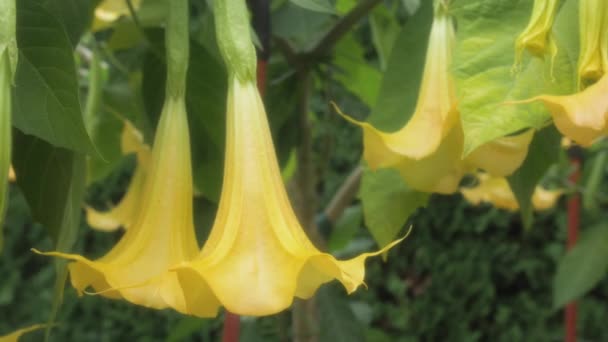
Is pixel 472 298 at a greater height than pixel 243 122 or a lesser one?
lesser

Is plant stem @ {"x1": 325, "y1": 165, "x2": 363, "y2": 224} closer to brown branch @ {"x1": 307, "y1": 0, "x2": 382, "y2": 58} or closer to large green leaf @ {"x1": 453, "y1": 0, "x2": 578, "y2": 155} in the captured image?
brown branch @ {"x1": 307, "y1": 0, "x2": 382, "y2": 58}

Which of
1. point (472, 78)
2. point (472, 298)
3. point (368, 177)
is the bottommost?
point (472, 298)

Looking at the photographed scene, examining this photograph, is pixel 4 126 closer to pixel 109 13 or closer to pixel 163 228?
pixel 163 228

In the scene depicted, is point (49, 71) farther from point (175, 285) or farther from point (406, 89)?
point (406, 89)

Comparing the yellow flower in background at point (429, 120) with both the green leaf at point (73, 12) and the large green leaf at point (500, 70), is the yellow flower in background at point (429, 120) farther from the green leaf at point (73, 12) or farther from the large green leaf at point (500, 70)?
the green leaf at point (73, 12)

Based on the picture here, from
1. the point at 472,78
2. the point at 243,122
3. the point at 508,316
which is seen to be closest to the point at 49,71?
the point at 243,122

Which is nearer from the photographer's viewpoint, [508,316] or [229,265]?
[229,265]

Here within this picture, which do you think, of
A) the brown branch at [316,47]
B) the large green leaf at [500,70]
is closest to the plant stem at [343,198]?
the brown branch at [316,47]

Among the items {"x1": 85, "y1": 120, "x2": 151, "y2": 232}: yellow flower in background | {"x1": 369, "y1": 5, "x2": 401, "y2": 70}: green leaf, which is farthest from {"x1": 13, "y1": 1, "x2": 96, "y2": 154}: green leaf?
{"x1": 369, "y1": 5, "x2": 401, "y2": 70}: green leaf
